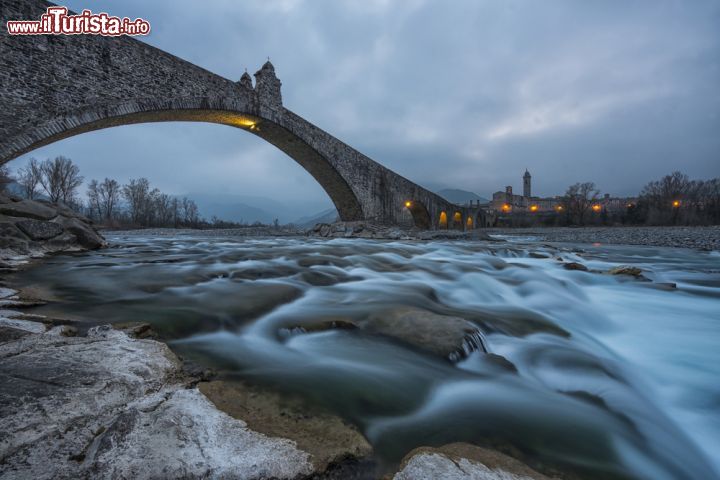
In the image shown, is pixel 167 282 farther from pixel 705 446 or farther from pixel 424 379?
pixel 705 446

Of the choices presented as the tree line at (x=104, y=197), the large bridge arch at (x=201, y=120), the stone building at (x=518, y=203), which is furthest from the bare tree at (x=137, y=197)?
the stone building at (x=518, y=203)

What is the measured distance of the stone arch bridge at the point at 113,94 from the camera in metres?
7.79

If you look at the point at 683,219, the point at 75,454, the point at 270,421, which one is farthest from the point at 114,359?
the point at 683,219

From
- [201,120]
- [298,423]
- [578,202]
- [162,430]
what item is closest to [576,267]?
[298,423]

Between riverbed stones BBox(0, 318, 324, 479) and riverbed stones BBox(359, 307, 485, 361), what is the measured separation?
44.7 inches

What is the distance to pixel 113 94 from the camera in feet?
31.2

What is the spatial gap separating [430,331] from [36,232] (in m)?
6.62

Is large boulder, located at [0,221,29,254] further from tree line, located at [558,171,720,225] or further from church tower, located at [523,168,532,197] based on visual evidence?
church tower, located at [523,168,532,197]

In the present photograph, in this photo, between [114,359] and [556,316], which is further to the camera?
[556,316]

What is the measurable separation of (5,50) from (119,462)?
37.5ft

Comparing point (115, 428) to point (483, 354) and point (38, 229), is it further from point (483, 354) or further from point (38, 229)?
point (38, 229)

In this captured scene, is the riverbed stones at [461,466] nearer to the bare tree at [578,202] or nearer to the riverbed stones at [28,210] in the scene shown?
the riverbed stones at [28,210]

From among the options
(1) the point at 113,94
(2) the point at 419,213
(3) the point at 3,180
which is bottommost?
(2) the point at 419,213

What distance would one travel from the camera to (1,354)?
128 centimetres
